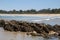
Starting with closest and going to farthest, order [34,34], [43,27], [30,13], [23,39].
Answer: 1. [23,39]
2. [34,34]
3. [43,27]
4. [30,13]

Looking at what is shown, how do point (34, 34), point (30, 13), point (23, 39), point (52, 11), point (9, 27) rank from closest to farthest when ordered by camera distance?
point (23, 39)
point (34, 34)
point (9, 27)
point (52, 11)
point (30, 13)

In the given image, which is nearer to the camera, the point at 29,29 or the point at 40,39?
the point at 40,39

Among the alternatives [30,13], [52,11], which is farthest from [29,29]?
[30,13]

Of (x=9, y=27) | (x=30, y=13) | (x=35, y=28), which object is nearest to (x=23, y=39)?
(x=35, y=28)

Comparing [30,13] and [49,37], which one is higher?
[49,37]

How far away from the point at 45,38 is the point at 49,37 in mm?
417

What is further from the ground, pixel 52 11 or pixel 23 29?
pixel 23 29

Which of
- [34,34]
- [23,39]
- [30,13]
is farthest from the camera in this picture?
[30,13]

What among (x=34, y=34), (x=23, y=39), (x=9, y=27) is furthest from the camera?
(x=9, y=27)

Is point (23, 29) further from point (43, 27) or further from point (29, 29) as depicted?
point (43, 27)

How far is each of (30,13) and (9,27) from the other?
237 ft

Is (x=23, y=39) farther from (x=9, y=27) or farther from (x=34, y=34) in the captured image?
(x=9, y=27)

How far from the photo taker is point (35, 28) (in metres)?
17.2

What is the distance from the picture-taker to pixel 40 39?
13.9 metres
